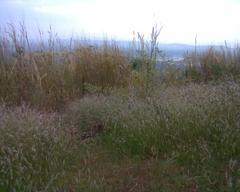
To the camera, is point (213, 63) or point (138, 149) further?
point (213, 63)

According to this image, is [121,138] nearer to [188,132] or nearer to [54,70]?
[188,132]

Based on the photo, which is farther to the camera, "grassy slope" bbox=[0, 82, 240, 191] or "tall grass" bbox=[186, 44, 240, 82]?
"tall grass" bbox=[186, 44, 240, 82]

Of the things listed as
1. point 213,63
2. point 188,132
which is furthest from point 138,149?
point 213,63

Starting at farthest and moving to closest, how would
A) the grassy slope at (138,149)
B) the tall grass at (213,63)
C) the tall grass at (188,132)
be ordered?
1. the tall grass at (213,63)
2. the tall grass at (188,132)
3. the grassy slope at (138,149)

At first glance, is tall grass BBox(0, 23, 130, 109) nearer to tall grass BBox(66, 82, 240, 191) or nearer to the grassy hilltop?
the grassy hilltop

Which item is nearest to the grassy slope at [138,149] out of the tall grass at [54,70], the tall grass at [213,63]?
the tall grass at [54,70]

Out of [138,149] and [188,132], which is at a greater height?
[188,132]

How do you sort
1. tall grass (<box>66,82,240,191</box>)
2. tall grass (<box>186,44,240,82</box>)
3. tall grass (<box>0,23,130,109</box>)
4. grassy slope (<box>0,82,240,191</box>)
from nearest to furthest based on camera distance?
grassy slope (<box>0,82,240,191</box>)
tall grass (<box>66,82,240,191</box>)
tall grass (<box>0,23,130,109</box>)
tall grass (<box>186,44,240,82</box>)

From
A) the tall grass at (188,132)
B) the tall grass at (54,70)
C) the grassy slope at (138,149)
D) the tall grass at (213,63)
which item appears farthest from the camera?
the tall grass at (213,63)

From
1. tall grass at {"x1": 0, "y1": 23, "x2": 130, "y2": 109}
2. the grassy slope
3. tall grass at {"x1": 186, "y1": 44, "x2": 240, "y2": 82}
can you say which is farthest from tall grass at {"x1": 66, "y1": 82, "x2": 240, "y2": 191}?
tall grass at {"x1": 186, "y1": 44, "x2": 240, "y2": 82}

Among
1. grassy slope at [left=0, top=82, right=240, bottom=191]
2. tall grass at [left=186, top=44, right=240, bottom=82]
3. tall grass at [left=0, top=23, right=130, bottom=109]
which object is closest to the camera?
grassy slope at [left=0, top=82, right=240, bottom=191]

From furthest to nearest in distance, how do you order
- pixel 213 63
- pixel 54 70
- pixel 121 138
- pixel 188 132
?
pixel 213 63 → pixel 54 70 → pixel 121 138 → pixel 188 132

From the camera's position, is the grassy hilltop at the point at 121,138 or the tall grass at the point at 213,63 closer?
the grassy hilltop at the point at 121,138

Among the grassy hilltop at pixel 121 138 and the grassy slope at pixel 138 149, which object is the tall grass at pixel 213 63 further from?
the grassy slope at pixel 138 149
